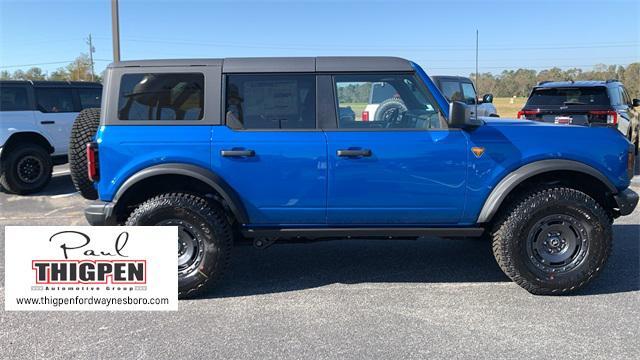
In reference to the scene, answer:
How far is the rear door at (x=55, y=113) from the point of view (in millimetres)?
8938

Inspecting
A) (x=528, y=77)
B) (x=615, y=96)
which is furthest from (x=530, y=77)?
(x=615, y=96)

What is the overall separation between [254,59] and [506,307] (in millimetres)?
2749

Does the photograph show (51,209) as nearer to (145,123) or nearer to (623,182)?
(145,123)

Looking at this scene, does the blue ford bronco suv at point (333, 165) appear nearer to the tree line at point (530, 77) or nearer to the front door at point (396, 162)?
the front door at point (396, 162)

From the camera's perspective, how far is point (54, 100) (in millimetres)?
9180

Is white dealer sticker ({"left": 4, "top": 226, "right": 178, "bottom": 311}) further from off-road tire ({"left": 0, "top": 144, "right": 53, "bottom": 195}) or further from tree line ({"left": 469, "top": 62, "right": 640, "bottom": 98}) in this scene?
tree line ({"left": 469, "top": 62, "right": 640, "bottom": 98})

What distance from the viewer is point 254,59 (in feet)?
13.7

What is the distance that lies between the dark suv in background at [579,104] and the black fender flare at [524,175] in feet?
19.1

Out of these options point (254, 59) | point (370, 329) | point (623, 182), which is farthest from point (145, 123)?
point (623, 182)

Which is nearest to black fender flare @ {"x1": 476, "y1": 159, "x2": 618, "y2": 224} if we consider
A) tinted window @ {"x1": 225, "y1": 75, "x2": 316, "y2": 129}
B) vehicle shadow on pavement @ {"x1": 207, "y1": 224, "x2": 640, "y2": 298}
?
vehicle shadow on pavement @ {"x1": 207, "y1": 224, "x2": 640, "y2": 298}

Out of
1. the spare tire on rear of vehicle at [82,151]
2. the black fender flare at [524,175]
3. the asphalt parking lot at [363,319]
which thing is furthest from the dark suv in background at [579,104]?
the spare tire on rear of vehicle at [82,151]

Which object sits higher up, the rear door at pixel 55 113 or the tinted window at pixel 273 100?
the tinted window at pixel 273 100

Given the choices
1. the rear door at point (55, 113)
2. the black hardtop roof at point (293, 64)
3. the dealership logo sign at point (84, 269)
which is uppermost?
the black hardtop roof at point (293, 64)

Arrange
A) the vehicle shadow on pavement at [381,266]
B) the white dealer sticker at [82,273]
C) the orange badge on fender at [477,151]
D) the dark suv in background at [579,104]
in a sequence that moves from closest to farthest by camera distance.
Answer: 1. the white dealer sticker at [82,273]
2. the orange badge on fender at [477,151]
3. the vehicle shadow on pavement at [381,266]
4. the dark suv in background at [579,104]
